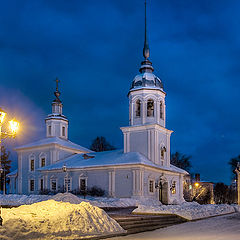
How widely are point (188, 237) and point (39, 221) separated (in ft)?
15.5

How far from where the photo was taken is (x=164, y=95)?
3438 centimetres

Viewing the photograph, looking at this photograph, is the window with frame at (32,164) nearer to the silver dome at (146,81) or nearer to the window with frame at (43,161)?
the window with frame at (43,161)

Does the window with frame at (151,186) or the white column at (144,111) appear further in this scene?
the white column at (144,111)

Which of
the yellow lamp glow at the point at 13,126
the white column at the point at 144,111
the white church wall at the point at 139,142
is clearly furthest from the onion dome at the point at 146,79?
the yellow lamp glow at the point at 13,126

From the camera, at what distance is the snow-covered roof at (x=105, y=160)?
30.3 m

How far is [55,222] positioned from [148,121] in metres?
23.0

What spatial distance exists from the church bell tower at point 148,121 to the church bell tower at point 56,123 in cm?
1161

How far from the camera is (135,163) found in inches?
1148

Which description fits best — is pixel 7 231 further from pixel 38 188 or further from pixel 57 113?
pixel 57 113

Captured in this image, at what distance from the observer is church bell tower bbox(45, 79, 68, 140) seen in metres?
42.1

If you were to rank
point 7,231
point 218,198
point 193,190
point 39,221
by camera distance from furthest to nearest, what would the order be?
1. point 218,198
2. point 193,190
3. point 39,221
4. point 7,231

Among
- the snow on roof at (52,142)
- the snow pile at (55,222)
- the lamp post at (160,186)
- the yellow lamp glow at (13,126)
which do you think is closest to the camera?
the snow pile at (55,222)

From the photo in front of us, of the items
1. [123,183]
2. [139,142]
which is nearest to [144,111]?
[139,142]

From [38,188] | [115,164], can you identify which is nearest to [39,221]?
[115,164]
